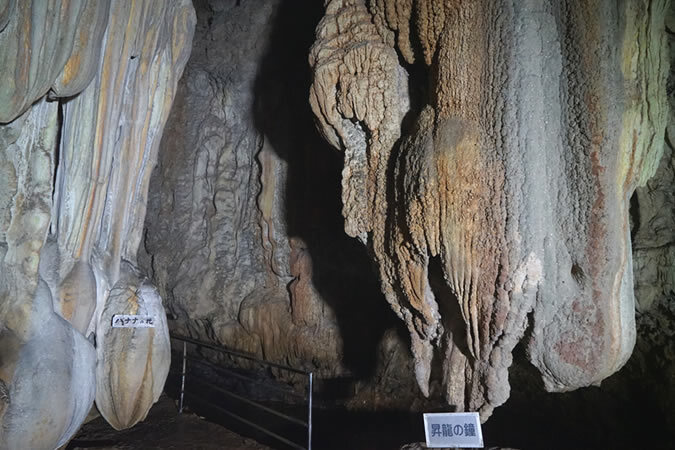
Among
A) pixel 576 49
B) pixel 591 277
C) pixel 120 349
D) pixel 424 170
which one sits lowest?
pixel 120 349

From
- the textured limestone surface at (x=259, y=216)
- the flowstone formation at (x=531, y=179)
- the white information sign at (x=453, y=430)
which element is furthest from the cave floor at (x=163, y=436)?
the flowstone formation at (x=531, y=179)

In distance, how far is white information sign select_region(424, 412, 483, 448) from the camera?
7.91 feet

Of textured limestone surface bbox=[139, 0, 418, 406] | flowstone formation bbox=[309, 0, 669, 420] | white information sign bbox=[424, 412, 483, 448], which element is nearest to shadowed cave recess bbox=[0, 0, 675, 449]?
flowstone formation bbox=[309, 0, 669, 420]

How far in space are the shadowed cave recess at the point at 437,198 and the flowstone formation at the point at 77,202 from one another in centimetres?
1

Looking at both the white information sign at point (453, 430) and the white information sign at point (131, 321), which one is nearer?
the white information sign at point (453, 430)

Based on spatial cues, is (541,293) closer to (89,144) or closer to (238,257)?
(89,144)

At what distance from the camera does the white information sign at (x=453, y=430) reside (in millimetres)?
2410

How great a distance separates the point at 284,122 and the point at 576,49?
136 inches

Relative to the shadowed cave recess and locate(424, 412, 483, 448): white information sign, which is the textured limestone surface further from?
locate(424, 412, 483, 448): white information sign

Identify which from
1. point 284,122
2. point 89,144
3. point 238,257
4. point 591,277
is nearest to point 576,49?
point 591,277

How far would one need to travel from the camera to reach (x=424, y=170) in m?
2.60

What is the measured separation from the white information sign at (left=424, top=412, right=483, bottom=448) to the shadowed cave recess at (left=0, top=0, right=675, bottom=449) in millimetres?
226

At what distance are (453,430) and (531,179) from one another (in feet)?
3.93

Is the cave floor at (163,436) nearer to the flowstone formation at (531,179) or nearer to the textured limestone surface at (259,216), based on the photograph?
the textured limestone surface at (259,216)
